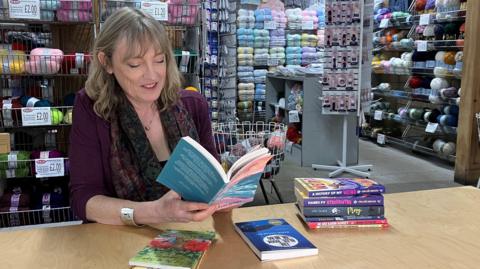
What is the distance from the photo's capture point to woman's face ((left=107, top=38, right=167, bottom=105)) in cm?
Result: 161

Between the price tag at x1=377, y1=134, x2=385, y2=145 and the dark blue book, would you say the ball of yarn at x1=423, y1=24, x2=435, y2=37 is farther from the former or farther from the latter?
the dark blue book

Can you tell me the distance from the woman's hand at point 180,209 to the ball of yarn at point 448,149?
4.81 metres

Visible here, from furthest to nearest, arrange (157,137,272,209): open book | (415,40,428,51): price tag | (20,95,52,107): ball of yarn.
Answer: (415,40,428,51): price tag
(20,95,52,107): ball of yarn
(157,137,272,209): open book

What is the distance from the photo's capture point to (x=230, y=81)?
268 inches

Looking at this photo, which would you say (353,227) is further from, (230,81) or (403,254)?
(230,81)

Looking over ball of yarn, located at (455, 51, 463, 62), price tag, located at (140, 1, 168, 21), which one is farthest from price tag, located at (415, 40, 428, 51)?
price tag, located at (140, 1, 168, 21)

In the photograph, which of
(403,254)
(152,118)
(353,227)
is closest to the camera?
(403,254)

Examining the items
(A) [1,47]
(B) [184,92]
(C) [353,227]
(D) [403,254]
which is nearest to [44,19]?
(A) [1,47]

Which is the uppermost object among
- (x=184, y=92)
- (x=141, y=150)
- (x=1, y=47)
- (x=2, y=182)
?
(x=1, y=47)

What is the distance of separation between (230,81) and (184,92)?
16.1ft

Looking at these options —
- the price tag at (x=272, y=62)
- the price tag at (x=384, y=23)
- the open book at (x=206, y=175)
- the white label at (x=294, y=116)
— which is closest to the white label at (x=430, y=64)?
the price tag at (x=384, y=23)

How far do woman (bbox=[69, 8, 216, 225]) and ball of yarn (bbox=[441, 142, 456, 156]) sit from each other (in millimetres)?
4433

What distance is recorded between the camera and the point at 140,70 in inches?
63.5

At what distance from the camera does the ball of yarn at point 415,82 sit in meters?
5.95
